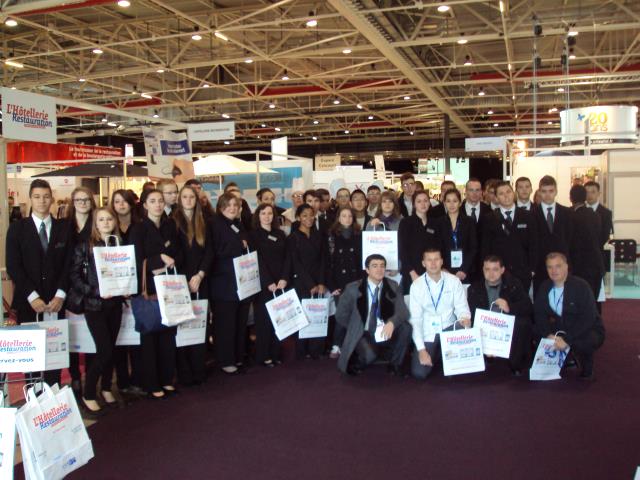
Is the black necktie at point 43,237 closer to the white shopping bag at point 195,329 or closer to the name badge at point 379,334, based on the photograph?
the white shopping bag at point 195,329

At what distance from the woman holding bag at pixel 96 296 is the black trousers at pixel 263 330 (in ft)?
4.60

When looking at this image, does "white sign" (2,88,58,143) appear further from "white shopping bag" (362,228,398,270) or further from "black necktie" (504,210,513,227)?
"black necktie" (504,210,513,227)

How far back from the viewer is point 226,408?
421 cm

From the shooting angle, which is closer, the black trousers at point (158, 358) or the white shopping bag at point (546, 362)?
the black trousers at point (158, 358)

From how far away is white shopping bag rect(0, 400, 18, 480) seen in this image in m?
2.31

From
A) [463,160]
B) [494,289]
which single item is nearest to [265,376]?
[494,289]

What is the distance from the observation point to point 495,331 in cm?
473

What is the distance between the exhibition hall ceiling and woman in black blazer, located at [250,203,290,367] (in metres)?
4.35

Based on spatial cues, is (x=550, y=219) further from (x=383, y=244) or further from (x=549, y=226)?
(x=383, y=244)

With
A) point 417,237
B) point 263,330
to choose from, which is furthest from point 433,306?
point 263,330

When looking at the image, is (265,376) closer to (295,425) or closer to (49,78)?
(295,425)

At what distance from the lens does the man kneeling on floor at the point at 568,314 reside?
185 inches

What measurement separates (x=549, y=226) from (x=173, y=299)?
3313mm

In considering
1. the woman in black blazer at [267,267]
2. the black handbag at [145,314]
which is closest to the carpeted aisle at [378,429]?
the woman in black blazer at [267,267]
